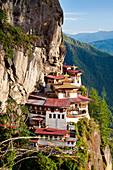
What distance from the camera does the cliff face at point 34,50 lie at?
38.7 m

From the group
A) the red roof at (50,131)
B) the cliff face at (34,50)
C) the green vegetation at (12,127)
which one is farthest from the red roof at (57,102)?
the cliff face at (34,50)

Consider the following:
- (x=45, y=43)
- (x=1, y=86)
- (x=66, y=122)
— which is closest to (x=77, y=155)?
(x=66, y=122)

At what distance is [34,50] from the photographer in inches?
1837

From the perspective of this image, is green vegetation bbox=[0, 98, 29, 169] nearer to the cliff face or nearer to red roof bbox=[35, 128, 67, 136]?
the cliff face

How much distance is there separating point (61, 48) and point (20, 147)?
33.2 m

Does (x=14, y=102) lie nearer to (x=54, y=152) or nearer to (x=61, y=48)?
(x=54, y=152)

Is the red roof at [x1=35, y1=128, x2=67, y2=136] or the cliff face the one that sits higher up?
the cliff face

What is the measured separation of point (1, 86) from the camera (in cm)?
3519

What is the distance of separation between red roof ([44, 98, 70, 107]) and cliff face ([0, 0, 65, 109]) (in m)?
5.19

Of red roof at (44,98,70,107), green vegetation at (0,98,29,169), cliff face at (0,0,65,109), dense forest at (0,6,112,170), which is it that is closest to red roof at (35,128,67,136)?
dense forest at (0,6,112,170)

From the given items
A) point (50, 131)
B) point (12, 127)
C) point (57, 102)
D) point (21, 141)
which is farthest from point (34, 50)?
point (21, 141)

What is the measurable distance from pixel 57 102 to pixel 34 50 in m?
14.1

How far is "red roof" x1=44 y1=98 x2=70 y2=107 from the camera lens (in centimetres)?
3953

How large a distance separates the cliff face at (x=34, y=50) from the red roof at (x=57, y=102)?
5189mm
